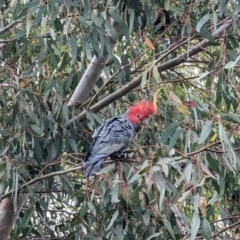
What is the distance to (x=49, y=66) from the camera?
129 inches

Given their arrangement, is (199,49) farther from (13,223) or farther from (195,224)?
(13,223)

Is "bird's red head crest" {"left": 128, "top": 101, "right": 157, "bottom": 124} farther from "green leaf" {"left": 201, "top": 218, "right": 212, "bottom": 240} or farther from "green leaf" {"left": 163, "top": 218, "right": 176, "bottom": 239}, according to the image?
"green leaf" {"left": 201, "top": 218, "right": 212, "bottom": 240}

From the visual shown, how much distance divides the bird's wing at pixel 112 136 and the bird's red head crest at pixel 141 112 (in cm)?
5

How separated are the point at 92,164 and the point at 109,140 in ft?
1.02

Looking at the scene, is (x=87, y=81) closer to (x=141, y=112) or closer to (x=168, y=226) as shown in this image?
(x=141, y=112)

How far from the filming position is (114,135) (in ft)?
9.81

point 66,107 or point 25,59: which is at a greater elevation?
point 25,59

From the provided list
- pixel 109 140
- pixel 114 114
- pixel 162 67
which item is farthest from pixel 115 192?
pixel 114 114

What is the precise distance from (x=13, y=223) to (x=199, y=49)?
1.34m

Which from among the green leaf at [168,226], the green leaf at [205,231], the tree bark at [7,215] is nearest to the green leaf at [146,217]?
the green leaf at [168,226]

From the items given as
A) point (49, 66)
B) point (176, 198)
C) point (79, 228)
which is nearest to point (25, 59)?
point (49, 66)

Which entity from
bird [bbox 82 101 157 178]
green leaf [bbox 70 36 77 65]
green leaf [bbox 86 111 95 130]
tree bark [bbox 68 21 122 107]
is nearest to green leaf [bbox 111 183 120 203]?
bird [bbox 82 101 157 178]

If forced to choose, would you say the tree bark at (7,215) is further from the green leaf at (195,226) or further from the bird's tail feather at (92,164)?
the green leaf at (195,226)

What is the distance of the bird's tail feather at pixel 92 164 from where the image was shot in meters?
2.63
